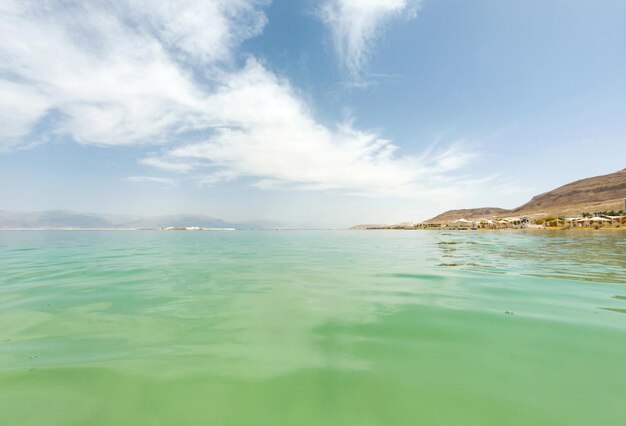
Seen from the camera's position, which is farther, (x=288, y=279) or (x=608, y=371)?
(x=288, y=279)

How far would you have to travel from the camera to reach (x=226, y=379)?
116 inches

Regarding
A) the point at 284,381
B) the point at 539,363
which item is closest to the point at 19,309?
the point at 284,381

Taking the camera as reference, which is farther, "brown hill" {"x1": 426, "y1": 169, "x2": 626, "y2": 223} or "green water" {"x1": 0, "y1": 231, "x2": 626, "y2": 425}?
"brown hill" {"x1": 426, "y1": 169, "x2": 626, "y2": 223}

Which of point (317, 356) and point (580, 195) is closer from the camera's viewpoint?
point (317, 356)

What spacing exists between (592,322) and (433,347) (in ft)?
9.89

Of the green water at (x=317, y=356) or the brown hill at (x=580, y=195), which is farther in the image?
the brown hill at (x=580, y=195)

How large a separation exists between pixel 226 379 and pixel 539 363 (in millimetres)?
3482

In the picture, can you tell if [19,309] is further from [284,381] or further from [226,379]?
[284,381]

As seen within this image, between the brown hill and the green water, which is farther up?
the brown hill

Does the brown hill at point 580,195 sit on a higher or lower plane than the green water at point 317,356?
higher

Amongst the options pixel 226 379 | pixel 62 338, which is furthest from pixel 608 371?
pixel 62 338

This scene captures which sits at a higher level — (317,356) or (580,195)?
(580,195)

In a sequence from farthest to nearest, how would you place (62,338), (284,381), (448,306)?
1. (448,306)
2. (62,338)
3. (284,381)

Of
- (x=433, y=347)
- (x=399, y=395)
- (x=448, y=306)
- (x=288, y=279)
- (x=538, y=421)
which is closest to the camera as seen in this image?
(x=538, y=421)
